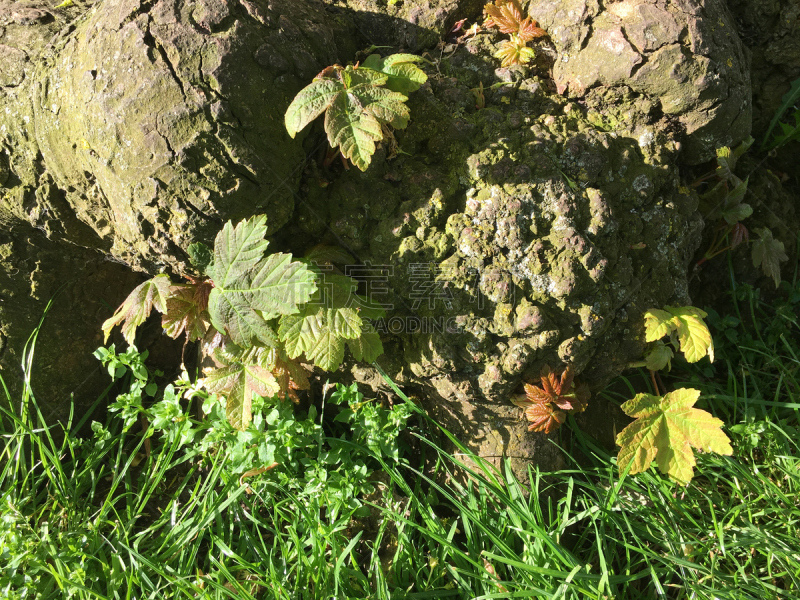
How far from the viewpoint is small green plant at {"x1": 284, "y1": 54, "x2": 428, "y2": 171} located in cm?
199

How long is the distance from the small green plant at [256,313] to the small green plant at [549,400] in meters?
0.65

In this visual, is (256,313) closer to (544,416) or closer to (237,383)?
(237,383)

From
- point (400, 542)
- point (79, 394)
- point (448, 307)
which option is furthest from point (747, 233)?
point (79, 394)

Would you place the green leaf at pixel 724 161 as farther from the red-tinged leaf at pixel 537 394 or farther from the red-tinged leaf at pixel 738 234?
the red-tinged leaf at pixel 537 394

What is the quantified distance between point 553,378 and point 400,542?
894 millimetres

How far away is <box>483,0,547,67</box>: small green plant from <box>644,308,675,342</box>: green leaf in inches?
47.2

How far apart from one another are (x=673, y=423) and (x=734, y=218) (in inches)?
40.2

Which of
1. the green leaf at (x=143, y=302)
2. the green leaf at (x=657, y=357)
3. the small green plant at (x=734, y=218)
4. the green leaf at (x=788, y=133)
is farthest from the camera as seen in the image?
the green leaf at (x=788, y=133)

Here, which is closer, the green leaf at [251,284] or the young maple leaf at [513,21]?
the green leaf at [251,284]

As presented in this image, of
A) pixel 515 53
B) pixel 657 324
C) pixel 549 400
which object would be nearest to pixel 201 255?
pixel 549 400

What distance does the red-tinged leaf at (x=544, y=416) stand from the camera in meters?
2.22

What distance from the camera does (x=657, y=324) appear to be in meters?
2.24

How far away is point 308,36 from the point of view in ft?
7.34

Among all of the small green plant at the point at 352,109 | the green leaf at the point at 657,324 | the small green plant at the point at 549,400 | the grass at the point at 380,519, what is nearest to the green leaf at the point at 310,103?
the small green plant at the point at 352,109
